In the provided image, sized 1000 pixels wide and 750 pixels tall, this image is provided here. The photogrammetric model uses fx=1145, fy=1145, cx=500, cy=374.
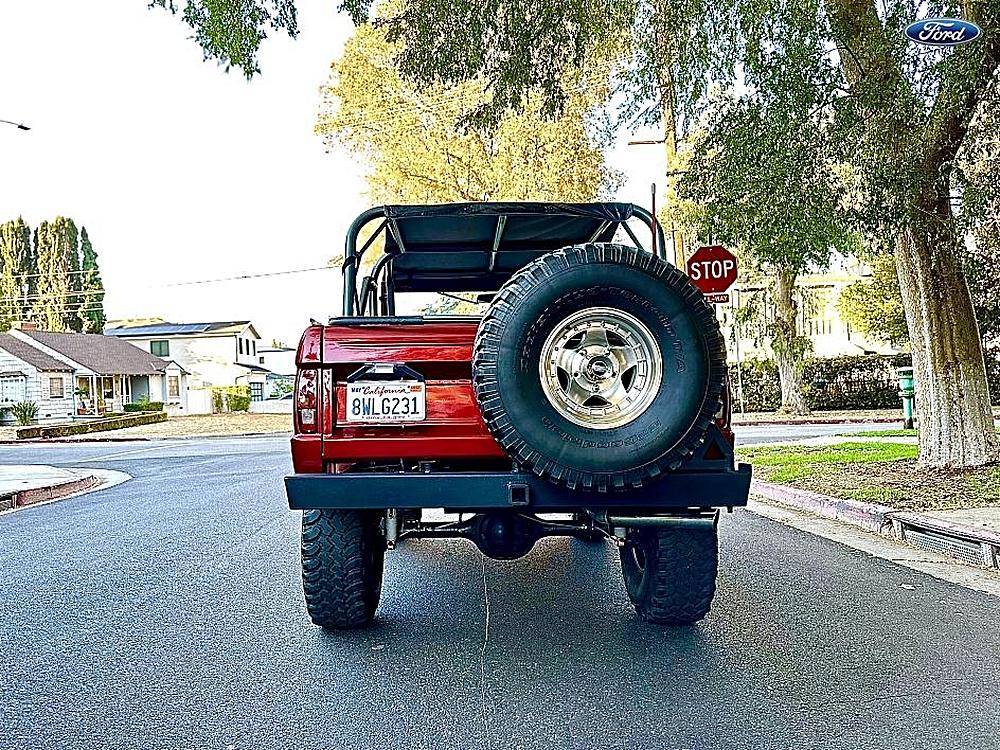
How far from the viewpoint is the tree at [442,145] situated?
31828 millimetres

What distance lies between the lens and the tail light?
540 centimetres

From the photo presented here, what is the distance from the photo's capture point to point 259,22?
11.2 metres

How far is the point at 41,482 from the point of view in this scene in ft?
53.9

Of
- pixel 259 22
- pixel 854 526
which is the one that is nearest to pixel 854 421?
pixel 854 526

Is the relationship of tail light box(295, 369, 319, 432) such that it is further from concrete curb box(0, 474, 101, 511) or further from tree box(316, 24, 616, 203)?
tree box(316, 24, 616, 203)

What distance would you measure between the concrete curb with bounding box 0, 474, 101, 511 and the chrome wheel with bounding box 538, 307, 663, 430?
1086 centimetres

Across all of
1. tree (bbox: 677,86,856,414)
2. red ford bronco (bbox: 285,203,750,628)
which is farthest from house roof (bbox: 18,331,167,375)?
red ford bronco (bbox: 285,203,750,628)

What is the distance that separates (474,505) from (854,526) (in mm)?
6091

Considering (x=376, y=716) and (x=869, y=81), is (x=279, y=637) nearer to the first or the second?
(x=376, y=716)

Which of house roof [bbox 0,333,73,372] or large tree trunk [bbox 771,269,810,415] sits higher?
house roof [bbox 0,333,73,372]

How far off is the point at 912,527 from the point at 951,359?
3.48 metres

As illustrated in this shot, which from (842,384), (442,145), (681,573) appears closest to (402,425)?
(681,573)

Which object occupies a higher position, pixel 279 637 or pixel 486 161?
pixel 486 161

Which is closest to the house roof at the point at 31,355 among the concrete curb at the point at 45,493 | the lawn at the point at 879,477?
the concrete curb at the point at 45,493
